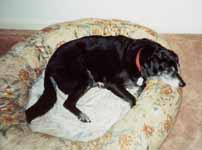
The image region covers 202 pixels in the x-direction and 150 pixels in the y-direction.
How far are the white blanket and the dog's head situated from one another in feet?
1.05

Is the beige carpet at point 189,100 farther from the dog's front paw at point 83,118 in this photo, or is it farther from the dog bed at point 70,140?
the dog's front paw at point 83,118

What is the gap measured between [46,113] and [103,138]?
51cm

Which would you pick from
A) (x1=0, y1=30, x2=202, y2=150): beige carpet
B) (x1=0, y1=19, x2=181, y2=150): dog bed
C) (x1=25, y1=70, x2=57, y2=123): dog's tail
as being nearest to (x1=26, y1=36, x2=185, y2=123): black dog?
(x1=25, y1=70, x2=57, y2=123): dog's tail

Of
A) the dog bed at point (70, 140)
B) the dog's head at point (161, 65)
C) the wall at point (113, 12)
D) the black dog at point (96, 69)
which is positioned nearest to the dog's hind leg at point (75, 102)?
the black dog at point (96, 69)

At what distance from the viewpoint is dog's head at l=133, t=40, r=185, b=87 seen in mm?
1941

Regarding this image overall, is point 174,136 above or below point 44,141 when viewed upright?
below

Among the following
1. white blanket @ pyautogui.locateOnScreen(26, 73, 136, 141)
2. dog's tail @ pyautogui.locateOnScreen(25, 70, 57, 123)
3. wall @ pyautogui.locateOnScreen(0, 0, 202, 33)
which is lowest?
white blanket @ pyautogui.locateOnScreen(26, 73, 136, 141)

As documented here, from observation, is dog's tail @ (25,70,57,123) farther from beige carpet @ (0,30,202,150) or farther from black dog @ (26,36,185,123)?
beige carpet @ (0,30,202,150)

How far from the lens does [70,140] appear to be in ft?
6.02

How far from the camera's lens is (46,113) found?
85.3 inches

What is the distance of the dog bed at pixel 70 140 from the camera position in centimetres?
178

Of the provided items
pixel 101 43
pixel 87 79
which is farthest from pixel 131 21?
pixel 87 79

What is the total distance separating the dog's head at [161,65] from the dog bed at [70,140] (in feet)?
0.17

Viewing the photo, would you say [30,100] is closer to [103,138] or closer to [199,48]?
[103,138]
